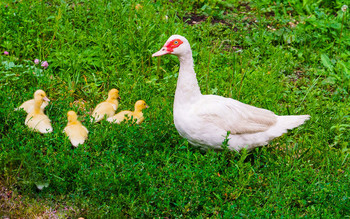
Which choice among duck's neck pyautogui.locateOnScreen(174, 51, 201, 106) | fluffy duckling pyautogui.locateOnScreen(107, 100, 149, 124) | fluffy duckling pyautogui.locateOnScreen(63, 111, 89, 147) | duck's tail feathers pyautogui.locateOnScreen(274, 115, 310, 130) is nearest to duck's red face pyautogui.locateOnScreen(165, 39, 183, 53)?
duck's neck pyautogui.locateOnScreen(174, 51, 201, 106)

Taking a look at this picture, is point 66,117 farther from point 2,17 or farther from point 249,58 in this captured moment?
point 249,58

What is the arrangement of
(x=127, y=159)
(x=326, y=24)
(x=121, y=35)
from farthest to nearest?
(x=326, y=24)
(x=121, y=35)
(x=127, y=159)

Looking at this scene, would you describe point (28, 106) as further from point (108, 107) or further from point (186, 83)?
point (186, 83)

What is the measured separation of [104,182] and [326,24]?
15.2 feet

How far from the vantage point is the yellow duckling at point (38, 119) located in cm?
463

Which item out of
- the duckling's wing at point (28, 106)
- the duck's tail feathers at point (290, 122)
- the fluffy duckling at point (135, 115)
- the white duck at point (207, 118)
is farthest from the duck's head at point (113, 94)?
the duck's tail feathers at point (290, 122)

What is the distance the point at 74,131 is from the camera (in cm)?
452

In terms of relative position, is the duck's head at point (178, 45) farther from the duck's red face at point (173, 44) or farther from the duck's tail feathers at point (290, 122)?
the duck's tail feathers at point (290, 122)

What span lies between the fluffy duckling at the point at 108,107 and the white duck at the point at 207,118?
3.09ft

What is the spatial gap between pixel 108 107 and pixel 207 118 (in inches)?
50.0

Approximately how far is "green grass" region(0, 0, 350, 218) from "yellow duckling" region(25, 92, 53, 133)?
8cm

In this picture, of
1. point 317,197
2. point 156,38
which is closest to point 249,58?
point 156,38

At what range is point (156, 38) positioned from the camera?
634 cm

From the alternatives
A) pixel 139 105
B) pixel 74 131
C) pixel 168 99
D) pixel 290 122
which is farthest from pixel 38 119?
pixel 290 122
